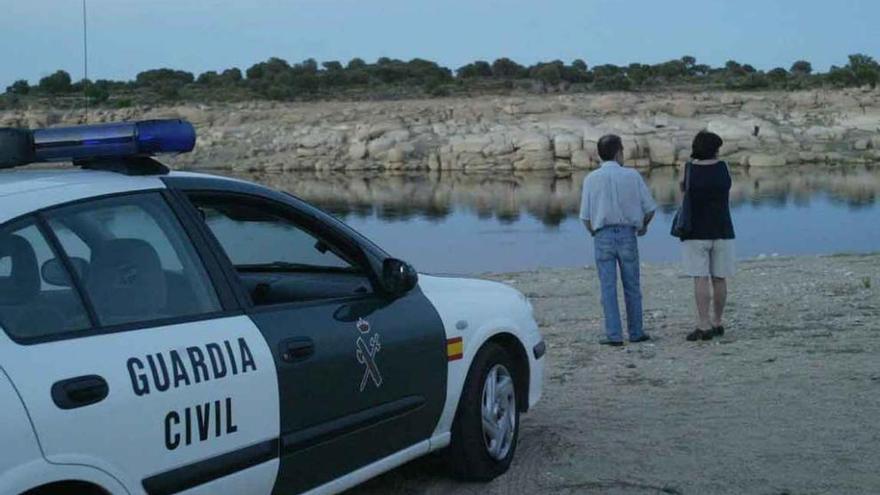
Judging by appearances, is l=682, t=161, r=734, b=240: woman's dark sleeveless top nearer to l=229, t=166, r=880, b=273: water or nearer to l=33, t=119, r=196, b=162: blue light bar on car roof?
l=33, t=119, r=196, b=162: blue light bar on car roof

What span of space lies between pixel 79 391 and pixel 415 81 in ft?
216

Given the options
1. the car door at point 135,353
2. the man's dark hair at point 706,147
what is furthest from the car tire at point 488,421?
the man's dark hair at point 706,147

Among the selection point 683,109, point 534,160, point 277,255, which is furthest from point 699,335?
point 683,109

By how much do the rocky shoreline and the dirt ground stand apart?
28278mm

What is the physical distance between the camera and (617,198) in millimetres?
9977

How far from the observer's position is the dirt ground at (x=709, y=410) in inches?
244

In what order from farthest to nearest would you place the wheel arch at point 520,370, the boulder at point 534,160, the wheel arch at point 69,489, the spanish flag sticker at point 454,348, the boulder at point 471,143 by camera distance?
the boulder at point 471,143 < the boulder at point 534,160 < the wheel arch at point 520,370 < the spanish flag sticker at point 454,348 < the wheel arch at point 69,489

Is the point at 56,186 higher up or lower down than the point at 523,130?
higher up

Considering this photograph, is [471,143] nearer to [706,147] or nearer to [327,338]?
[706,147]

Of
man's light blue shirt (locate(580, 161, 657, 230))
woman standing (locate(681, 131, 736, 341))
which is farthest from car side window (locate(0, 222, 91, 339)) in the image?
woman standing (locate(681, 131, 736, 341))

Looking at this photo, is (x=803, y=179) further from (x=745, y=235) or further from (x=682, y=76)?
(x=682, y=76)

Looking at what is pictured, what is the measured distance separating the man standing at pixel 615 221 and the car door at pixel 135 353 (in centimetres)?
561

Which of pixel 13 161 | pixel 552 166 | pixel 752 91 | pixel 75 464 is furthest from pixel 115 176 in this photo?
pixel 752 91

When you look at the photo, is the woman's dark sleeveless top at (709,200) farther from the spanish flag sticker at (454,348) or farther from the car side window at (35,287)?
the car side window at (35,287)
